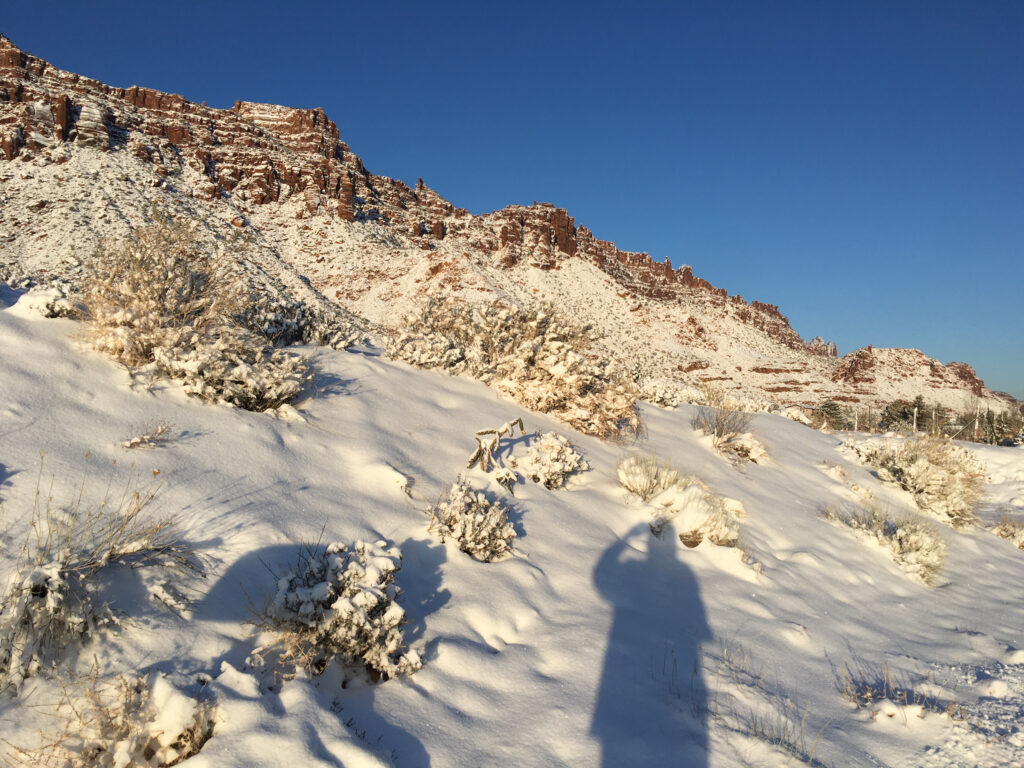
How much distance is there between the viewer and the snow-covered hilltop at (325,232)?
156ft

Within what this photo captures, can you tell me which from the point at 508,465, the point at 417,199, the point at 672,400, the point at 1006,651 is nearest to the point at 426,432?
the point at 508,465

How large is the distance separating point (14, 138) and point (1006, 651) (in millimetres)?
80183

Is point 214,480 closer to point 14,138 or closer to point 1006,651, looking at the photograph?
point 1006,651

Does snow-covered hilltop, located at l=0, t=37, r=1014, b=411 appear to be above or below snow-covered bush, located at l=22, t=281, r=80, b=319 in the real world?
above

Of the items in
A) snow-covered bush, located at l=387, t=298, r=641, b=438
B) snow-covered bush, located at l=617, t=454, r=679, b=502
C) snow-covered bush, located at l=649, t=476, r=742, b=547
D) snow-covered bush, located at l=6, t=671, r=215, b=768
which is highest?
snow-covered bush, located at l=387, t=298, r=641, b=438

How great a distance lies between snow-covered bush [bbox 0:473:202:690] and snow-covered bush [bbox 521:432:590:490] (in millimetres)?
3037

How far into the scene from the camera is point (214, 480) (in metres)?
3.13

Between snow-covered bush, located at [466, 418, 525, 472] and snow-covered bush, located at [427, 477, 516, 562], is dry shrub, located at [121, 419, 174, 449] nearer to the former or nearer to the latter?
snow-covered bush, located at [427, 477, 516, 562]

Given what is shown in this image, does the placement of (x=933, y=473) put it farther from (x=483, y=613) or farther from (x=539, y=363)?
(x=483, y=613)

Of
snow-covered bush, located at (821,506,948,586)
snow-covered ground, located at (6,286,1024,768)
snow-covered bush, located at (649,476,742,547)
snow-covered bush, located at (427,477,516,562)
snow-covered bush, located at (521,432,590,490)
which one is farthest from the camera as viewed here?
snow-covered bush, located at (821,506,948,586)

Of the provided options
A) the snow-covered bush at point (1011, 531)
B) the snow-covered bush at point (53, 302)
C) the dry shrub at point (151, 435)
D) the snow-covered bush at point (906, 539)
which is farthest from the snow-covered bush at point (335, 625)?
the snow-covered bush at point (1011, 531)

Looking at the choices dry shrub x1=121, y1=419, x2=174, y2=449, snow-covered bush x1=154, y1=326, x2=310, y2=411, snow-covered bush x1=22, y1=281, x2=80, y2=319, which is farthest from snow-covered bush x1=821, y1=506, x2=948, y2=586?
snow-covered bush x1=22, y1=281, x2=80, y2=319

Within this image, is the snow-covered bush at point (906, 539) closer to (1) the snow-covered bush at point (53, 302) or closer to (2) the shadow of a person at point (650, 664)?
(2) the shadow of a person at point (650, 664)

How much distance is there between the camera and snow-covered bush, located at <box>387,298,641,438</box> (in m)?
6.76
